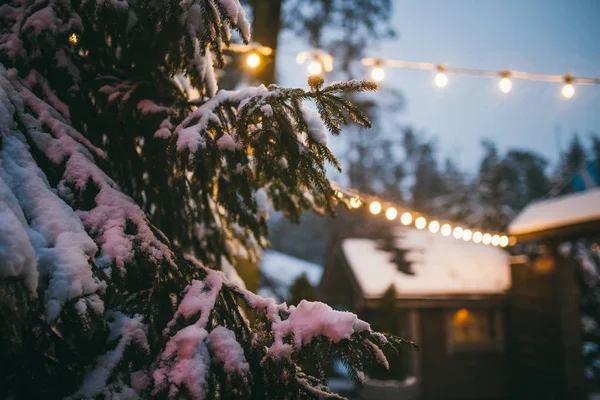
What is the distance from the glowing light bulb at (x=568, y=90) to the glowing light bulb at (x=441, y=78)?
1.69m

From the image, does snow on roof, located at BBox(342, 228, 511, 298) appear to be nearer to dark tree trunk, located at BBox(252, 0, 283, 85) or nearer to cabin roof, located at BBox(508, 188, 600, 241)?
cabin roof, located at BBox(508, 188, 600, 241)

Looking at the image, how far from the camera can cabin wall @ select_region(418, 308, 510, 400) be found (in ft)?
37.9

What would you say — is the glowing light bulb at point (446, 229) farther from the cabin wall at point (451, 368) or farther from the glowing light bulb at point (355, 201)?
the glowing light bulb at point (355, 201)

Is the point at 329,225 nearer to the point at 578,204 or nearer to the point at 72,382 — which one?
the point at 578,204

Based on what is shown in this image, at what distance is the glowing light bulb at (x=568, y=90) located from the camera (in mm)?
6034

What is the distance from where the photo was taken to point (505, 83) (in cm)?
620

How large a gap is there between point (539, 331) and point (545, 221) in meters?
3.25

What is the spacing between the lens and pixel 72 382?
180cm

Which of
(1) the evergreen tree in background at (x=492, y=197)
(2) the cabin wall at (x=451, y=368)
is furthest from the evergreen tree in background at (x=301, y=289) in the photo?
(1) the evergreen tree in background at (x=492, y=197)

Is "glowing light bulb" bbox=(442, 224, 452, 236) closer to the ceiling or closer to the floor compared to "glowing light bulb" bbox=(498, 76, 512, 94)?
closer to the floor

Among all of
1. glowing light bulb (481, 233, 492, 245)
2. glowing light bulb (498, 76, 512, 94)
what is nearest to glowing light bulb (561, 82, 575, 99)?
glowing light bulb (498, 76, 512, 94)

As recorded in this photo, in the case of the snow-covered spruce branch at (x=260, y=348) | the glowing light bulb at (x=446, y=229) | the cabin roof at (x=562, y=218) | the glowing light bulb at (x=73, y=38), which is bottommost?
the snow-covered spruce branch at (x=260, y=348)

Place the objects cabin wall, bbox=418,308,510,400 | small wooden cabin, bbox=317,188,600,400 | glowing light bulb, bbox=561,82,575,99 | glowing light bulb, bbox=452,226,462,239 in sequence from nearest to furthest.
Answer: glowing light bulb, bbox=561,82,575,99 → glowing light bulb, bbox=452,226,462,239 → small wooden cabin, bbox=317,188,600,400 → cabin wall, bbox=418,308,510,400

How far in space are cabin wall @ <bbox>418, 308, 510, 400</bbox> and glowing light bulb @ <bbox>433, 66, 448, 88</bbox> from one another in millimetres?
7543
